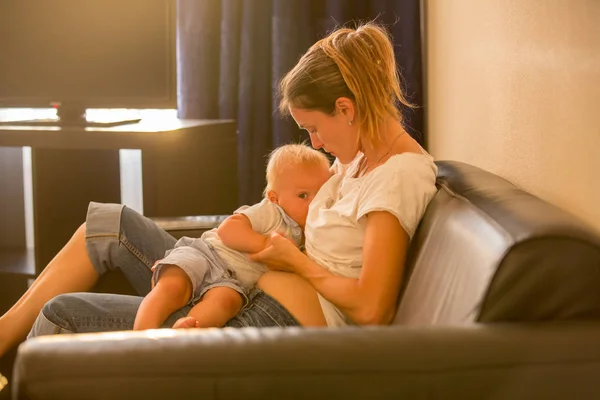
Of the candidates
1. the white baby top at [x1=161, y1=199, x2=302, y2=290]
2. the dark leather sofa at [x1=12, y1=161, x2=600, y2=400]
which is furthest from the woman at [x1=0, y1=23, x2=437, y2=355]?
the dark leather sofa at [x1=12, y1=161, x2=600, y2=400]

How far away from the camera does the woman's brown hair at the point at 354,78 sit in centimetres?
169

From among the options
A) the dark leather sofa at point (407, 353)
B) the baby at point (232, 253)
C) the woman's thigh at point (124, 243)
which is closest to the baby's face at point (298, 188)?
the baby at point (232, 253)

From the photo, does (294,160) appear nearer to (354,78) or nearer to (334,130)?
(334,130)

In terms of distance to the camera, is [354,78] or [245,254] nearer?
[354,78]

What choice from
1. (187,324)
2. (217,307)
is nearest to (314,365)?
(187,324)

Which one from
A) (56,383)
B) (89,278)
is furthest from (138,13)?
(56,383)

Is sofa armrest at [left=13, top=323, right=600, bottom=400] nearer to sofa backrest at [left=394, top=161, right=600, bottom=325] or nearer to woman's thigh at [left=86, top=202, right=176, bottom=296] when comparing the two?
sofa backrest at [left=394, top=161, right=600, bottom=325]

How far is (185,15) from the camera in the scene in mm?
3422

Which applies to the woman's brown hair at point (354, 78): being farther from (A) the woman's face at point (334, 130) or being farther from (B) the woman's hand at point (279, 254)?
(B) the woman's hand at point (279, 254)

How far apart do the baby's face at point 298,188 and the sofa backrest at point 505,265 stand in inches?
20.2

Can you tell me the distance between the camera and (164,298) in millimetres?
1708

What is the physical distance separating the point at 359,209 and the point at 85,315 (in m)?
0.63

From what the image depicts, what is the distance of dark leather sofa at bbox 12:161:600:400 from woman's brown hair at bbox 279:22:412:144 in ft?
1.96

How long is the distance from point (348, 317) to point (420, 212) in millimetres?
246
